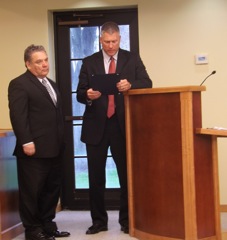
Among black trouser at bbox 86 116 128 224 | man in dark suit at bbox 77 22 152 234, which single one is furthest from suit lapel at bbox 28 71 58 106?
black trouser at bbox 86 116 128 224

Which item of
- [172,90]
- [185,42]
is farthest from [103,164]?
[185,42]

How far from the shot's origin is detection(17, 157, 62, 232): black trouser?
3.34 m

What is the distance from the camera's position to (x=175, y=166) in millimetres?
3035

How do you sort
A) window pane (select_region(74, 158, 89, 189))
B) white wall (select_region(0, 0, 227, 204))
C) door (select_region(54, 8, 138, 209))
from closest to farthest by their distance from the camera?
white wall (select_region(0, 0, 227, 204)) < door (select_region(54, 8, 138, 209)) < window pane (select_region(74, 158, 89, 189))

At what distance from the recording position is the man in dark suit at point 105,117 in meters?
3.47

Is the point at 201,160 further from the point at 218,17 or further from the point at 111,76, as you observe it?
the point at 218,17

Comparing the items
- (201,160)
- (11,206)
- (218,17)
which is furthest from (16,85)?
(218,17)

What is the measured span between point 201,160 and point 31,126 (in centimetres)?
122

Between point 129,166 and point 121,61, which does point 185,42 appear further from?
point 129,166

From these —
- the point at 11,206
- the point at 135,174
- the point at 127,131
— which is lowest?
the point at 11,206

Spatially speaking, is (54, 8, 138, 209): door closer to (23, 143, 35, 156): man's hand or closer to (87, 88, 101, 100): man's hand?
(87, 88, 101, 100): man's hand

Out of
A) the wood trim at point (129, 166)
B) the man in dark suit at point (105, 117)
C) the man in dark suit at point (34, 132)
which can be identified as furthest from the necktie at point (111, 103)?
the man in dark suit at point (34, 132)

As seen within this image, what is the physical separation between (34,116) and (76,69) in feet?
5.02

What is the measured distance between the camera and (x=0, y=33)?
15.2ft
